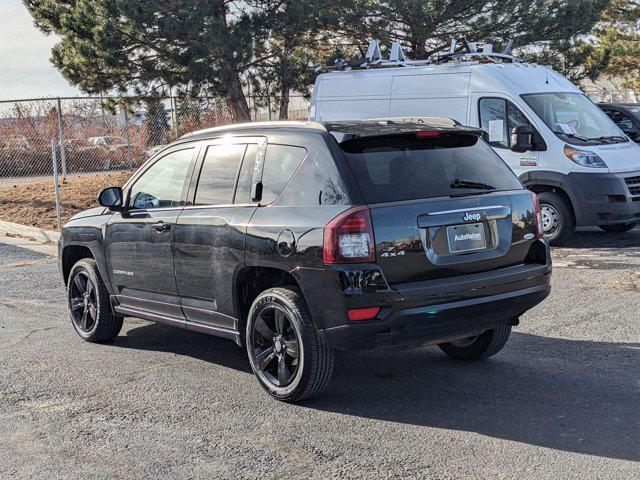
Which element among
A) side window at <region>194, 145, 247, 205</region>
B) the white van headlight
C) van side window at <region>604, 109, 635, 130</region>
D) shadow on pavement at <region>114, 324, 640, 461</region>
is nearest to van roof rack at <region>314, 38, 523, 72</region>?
the white van headlight

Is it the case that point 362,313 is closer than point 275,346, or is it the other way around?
point 362,313

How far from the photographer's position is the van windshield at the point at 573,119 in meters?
11.6

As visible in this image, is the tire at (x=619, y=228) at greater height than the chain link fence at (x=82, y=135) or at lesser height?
lesser

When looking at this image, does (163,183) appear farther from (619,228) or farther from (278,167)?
(619,228)

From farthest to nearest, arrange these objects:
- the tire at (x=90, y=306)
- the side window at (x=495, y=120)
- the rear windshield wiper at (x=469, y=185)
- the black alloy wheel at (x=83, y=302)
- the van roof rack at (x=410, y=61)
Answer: the van roof rack at (x=410, y=61) < the side window at (x=495, y=120) < the black alloy wheel at (x=83, y=302) < the tire at (x=90, y=306) < the rear windshield wiper at (x=469, y=185)

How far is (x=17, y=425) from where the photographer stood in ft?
17.0

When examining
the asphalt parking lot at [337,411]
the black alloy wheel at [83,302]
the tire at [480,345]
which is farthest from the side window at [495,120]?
the black alloy wheel at [83,302]

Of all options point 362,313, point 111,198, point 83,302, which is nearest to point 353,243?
point 362,313

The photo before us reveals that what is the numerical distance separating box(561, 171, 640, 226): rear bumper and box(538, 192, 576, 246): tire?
6.4 inches

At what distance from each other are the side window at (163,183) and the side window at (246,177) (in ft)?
2.13

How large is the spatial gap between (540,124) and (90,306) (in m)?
6.83

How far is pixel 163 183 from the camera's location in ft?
21.8

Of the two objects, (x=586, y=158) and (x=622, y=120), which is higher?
(x=622, y=120)

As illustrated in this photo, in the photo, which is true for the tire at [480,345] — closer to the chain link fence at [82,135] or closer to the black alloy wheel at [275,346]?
the black alloy wheel at [275,346]
